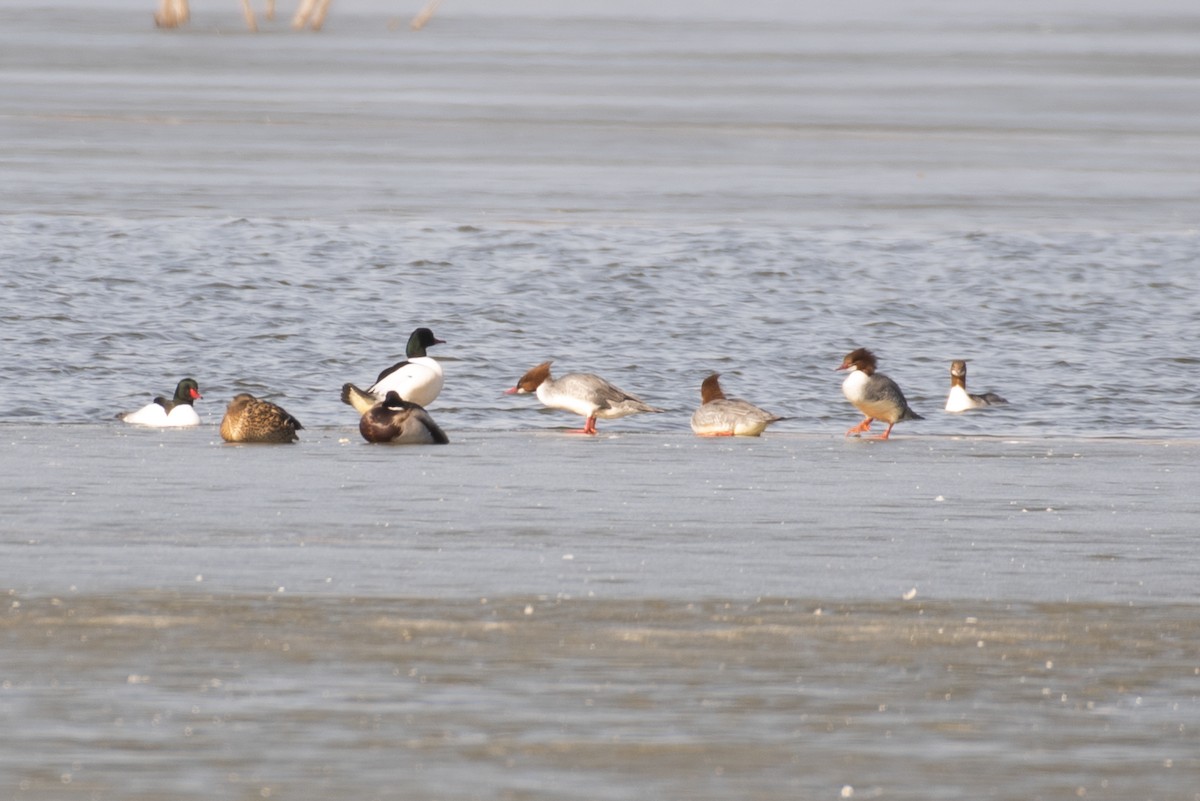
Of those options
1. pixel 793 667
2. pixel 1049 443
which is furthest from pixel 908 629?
pixel 1049 443

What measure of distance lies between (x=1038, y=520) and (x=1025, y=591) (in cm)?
162

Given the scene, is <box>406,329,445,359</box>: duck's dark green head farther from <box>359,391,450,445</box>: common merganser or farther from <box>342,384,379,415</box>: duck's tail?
<box>359,391,450,445</box>: common merganser

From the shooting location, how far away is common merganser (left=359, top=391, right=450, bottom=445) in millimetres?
11125

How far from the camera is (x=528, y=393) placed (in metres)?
13.3

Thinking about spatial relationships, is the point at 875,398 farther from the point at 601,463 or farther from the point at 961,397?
the point at 601,463

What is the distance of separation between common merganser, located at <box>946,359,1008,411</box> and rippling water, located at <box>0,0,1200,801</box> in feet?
0.31

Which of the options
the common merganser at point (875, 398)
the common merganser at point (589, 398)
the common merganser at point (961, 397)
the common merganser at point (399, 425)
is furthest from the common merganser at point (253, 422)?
the common merganser at point (961, 397)

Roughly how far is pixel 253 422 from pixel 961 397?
165 inches

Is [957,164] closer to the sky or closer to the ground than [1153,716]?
closer to the sky

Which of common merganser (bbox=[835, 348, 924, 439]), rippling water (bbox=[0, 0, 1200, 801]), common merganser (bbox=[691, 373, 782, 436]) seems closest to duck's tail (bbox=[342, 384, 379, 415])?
rippling water (bbox=[0, 0, 1200, 801])

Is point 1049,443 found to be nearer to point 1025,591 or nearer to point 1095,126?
point 1025,591

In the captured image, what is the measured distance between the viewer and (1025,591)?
7.34 meters

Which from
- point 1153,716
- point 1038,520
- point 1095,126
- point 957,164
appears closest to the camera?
point 1153,716

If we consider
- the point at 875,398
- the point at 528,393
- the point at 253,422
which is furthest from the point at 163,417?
the point at 875,398
